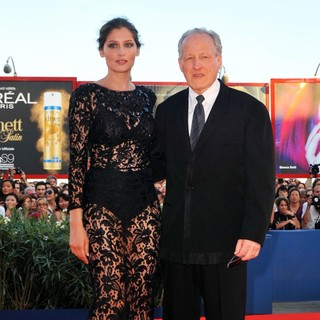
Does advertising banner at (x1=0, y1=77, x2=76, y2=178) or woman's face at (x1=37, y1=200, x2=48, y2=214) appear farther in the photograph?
advertising banner at (x1=0, y1=77, x2=76, y2=178)

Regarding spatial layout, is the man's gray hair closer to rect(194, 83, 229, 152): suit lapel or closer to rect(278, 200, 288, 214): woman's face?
rect(194, 83, 229, 152): suit lapel

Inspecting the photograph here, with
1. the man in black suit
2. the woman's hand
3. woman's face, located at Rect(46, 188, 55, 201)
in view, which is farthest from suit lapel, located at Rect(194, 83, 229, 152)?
woman's face, located at Rect(46, 188, 55, 201)

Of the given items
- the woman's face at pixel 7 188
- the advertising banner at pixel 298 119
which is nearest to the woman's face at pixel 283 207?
the woman's face at pixel 7 188

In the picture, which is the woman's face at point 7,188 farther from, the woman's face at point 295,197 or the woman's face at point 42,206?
the woman's face at point 295,197

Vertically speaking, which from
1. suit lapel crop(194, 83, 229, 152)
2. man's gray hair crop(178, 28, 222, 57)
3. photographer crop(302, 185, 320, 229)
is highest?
man's gray hair crop(178, 28, 222, 57)

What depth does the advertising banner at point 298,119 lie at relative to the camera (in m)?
18.2

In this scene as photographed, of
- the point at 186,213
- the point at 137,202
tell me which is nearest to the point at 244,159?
the point at 186,213

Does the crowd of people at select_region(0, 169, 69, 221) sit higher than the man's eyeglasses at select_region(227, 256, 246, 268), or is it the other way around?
the man's eyeglasses at select_region(227, 256, 246, 268)

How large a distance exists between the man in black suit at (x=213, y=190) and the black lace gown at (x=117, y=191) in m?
0.13

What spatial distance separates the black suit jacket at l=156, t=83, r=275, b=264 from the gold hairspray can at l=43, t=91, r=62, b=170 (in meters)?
13.9

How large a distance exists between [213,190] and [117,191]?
0.48 m

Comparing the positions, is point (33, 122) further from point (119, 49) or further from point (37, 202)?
point (119, 49)

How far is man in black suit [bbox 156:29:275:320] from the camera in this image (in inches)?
117

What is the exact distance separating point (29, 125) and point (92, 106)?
14365 mm
